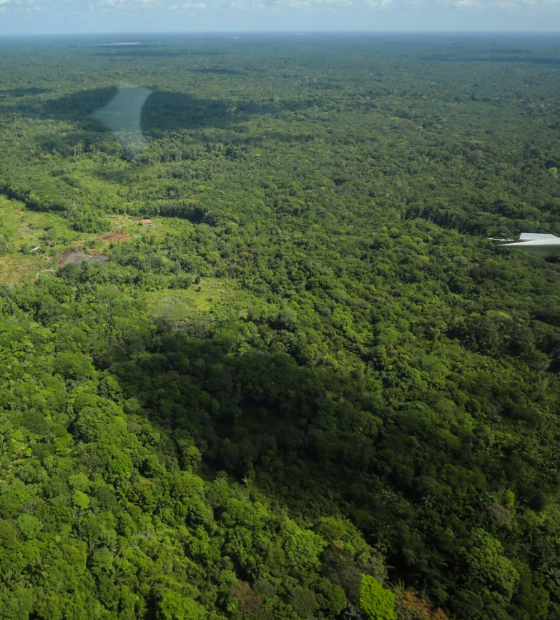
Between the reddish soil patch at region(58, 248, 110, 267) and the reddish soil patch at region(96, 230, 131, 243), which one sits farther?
the reddish soil patch at region(96, 230, 131, 243)

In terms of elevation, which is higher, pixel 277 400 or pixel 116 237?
pixel 116 237

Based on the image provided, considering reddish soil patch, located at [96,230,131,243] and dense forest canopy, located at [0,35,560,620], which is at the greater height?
reddish soil patch, located at [96,230,131,243]

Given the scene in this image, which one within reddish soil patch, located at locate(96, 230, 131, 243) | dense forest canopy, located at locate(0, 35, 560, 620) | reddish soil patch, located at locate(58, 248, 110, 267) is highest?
reddish soil patch, located at locate(96, 230, 131, 243)

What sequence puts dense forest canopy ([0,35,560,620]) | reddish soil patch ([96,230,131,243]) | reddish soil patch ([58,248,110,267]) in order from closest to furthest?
dense forest canopy ([0,35,560,620]), reddish soil patch ([58,248,110,267]), reddish soil patch ([96,230,131,243])

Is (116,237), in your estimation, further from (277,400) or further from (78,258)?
(277,400)

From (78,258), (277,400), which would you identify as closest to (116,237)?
(78,258)

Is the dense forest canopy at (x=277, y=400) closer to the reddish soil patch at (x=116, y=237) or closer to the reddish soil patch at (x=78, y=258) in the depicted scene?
the reddish soil patch at (x=78, y=258)

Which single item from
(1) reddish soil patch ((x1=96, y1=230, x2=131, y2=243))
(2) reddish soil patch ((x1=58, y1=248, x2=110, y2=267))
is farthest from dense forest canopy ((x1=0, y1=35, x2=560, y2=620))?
(1) reddish soil patch ((x1=96, y1=230, x2=131, y2=243))

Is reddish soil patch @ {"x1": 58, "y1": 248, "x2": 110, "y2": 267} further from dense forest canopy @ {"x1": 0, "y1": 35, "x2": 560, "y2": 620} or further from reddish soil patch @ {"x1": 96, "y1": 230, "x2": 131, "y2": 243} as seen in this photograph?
reddish soil patch @ {"x1": 96, "y1": 230, "x2": 131, "y2": 243}
